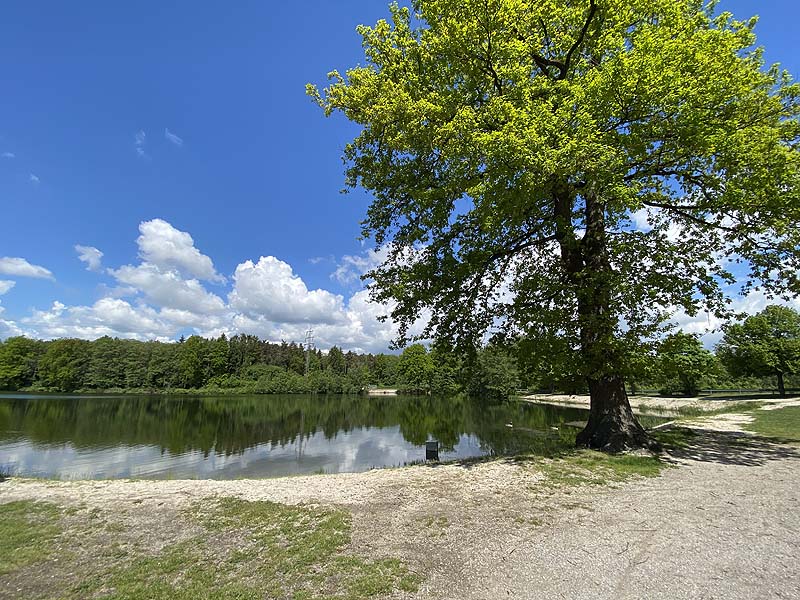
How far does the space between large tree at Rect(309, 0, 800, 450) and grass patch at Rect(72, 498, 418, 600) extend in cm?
773

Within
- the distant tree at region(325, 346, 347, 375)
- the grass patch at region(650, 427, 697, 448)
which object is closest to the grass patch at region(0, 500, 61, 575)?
the grass patch at region(650, 427, 697, 448)

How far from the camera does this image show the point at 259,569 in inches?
184

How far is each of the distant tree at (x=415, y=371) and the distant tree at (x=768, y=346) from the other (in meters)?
54.6

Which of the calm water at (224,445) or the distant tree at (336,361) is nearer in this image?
the calm water at (224,445)

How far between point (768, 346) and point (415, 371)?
64713mm

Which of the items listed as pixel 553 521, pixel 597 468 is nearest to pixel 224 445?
pixel 597 468

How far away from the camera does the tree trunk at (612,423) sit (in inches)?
445

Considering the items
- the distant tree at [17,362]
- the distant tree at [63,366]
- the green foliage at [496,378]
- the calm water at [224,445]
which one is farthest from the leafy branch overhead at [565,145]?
the distant tree at [17,362]

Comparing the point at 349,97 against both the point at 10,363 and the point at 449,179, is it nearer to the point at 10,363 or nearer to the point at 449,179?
the point at 449,179

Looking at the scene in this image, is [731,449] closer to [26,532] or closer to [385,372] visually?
[26,532]

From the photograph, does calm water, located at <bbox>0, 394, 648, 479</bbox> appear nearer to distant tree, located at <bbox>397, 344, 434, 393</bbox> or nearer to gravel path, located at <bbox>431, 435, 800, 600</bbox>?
gravel path, located at <bbox>431, 435, 800, 600</bbox>

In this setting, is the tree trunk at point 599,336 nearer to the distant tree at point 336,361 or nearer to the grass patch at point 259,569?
the grass patch at point 259,569

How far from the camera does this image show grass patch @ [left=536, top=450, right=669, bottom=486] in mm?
8398

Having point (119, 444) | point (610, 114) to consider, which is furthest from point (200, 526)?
point (119, 444)
